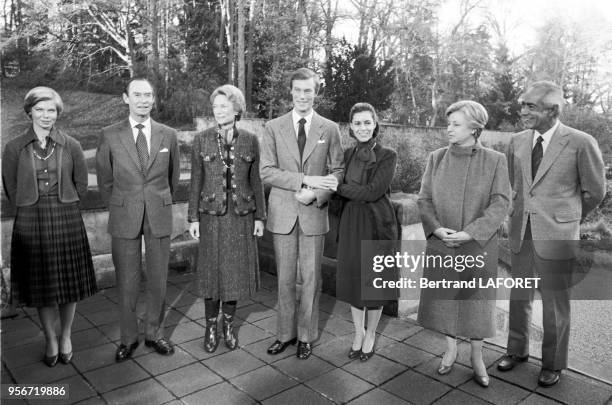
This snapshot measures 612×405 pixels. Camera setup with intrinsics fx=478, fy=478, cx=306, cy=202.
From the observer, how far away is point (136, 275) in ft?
11.7

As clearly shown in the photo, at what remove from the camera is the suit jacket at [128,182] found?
343 cm

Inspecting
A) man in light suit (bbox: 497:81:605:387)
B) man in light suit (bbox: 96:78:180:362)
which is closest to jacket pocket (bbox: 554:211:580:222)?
man in light suit (bbox: 497:81:605:387)

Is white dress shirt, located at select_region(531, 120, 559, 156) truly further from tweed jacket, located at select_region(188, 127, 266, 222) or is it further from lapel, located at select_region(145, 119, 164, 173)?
lapel, located at select_region(145, 119, 164, 173)

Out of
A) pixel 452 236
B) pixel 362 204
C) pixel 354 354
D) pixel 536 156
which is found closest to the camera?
pixel 452 236

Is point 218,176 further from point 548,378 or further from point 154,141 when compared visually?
point 548,378

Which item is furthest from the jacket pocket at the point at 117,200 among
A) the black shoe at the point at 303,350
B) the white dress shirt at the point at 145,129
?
the black shoe at the point at 303,350

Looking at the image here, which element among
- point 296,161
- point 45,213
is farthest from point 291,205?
point 45,213

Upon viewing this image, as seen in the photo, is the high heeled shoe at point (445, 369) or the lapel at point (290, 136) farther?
the lapel at point (290, 136)

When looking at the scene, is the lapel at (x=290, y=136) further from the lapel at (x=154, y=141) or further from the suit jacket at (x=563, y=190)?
the suit jacket at (x=563, y=190)

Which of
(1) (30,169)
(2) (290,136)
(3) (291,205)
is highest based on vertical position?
(2) (290,136)

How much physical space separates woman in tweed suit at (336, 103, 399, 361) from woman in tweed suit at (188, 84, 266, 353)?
685mm

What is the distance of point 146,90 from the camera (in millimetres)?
3404

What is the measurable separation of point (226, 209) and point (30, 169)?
135 cm

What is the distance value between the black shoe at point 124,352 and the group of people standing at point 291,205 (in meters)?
0.01
